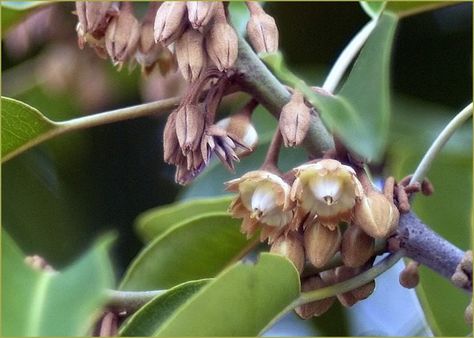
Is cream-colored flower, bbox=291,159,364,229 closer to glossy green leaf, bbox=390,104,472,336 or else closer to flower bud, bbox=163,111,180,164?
flower bud, bbox=163,111,180,164

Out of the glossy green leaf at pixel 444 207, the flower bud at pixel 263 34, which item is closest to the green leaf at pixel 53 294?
the flower bud at pixel 263 34

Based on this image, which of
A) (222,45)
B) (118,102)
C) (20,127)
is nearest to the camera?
(222,45)

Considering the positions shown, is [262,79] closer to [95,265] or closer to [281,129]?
[281,129]

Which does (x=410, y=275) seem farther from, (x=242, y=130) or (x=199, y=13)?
(x=199, y=13)

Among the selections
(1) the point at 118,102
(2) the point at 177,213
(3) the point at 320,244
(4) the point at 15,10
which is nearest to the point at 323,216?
(3) the point at 320,244

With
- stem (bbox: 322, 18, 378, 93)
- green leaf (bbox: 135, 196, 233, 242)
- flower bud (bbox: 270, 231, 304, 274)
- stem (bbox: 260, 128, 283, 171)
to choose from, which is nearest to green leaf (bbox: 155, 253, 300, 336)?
flower bud (bbox: 270, 231, 304, 274)
